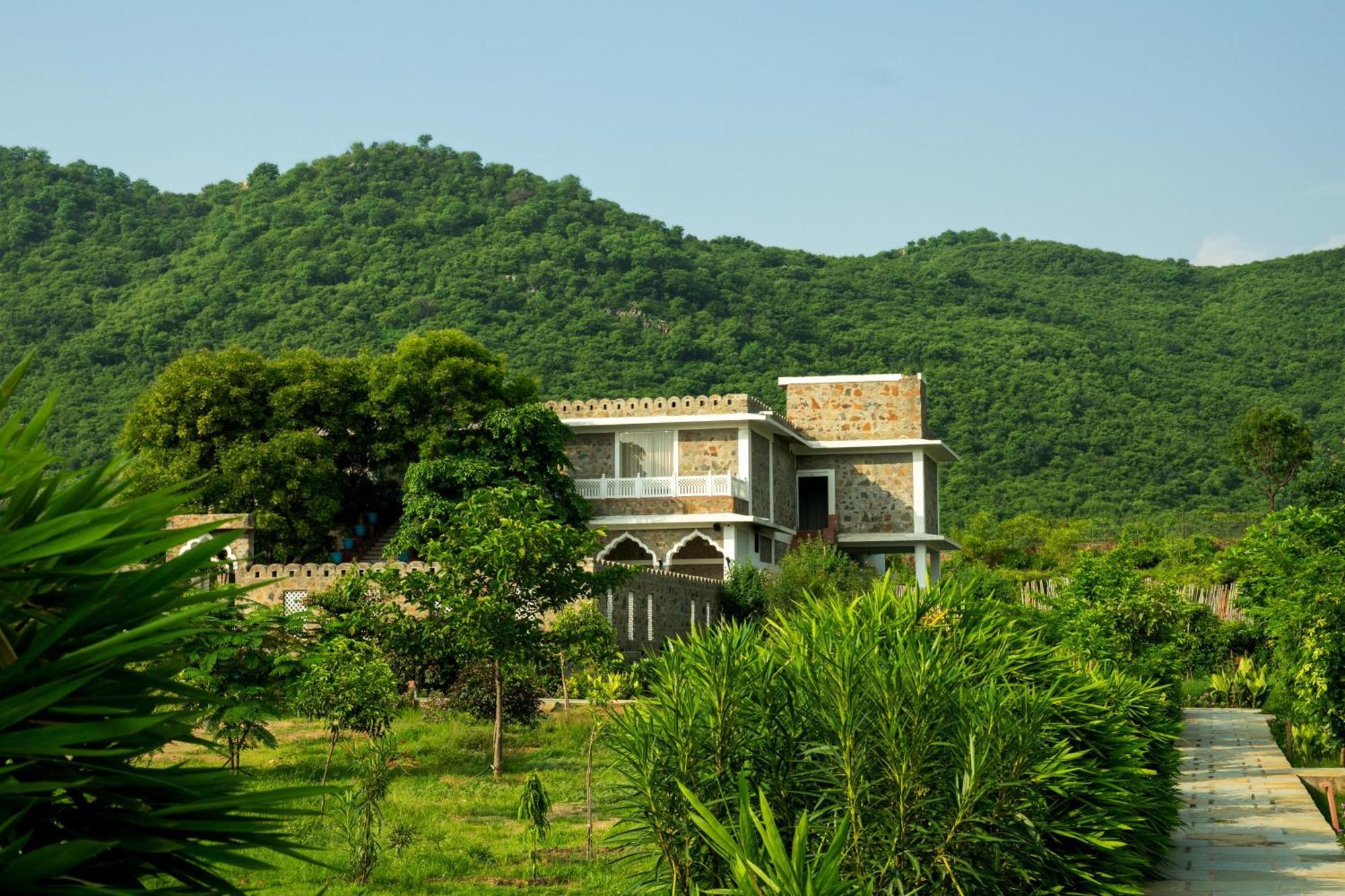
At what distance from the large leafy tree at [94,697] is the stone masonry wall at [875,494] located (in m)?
32.2

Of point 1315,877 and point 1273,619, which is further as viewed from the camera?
point 1273,619

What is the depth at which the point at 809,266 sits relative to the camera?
73.1m

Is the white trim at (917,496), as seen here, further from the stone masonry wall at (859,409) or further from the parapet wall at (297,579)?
the parapet wall at (297,579)

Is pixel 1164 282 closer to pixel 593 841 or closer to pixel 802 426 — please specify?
pixel 802 426

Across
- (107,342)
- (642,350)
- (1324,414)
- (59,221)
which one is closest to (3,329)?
(107,342)

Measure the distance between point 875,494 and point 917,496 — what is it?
0.99m

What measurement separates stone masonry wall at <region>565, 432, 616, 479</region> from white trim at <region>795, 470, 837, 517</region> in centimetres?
529

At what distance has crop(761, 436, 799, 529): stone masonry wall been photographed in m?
34.0

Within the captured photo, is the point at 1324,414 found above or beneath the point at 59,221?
beneath

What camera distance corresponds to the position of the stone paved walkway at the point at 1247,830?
376 inches

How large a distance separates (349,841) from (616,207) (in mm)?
62540

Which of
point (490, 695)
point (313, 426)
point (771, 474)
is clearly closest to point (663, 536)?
point (771, 474)

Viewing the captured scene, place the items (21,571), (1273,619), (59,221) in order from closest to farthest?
1. (21,571)
2. (1273,619)
3. (59,221)

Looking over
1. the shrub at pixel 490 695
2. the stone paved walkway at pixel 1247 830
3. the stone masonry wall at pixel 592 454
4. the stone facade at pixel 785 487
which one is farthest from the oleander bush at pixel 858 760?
the stone facade at pixel 785 487
